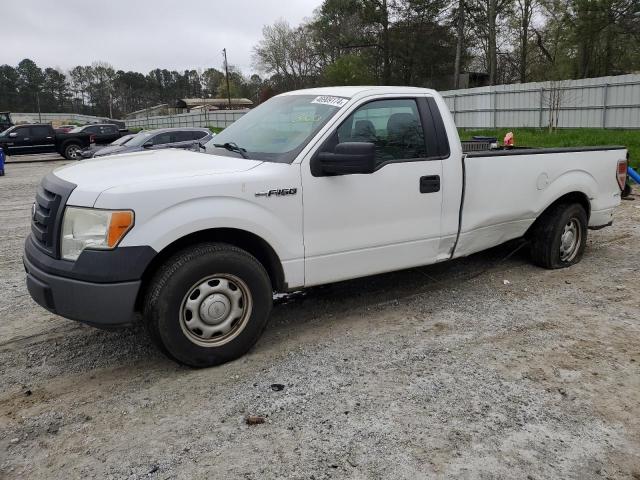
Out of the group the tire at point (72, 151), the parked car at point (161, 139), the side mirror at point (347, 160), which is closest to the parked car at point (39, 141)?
the tire at point (72, 151)

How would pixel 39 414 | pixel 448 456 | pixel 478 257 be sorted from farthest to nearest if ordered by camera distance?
pixel 478 257
pixel 39 414
pixel 448 456

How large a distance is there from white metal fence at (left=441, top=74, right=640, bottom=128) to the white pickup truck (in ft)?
63.4

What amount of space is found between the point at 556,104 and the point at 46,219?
2361 cm

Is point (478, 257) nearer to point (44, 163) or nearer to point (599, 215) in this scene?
point (599, 215)

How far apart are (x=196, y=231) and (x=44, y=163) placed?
2527 cm

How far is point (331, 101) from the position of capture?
4.32 meters

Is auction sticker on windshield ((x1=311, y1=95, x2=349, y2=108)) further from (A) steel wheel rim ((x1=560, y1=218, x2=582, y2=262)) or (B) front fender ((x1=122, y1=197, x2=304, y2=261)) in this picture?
(A) steel wheel rim ((x1=560, y1=218, x2=582, y2=262))

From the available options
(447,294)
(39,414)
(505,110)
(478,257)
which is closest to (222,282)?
(39,414)

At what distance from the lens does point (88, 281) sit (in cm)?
327

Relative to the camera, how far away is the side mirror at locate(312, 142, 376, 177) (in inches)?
149

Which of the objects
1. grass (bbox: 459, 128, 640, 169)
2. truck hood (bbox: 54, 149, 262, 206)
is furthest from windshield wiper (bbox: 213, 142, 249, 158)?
grass (bbox: 459, 128, 640, 169)

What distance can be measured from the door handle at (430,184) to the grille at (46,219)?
→ 264 centimetres

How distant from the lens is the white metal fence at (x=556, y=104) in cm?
2144

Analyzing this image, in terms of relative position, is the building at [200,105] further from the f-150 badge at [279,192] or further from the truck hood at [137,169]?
the f-150 badge at [279,192]
